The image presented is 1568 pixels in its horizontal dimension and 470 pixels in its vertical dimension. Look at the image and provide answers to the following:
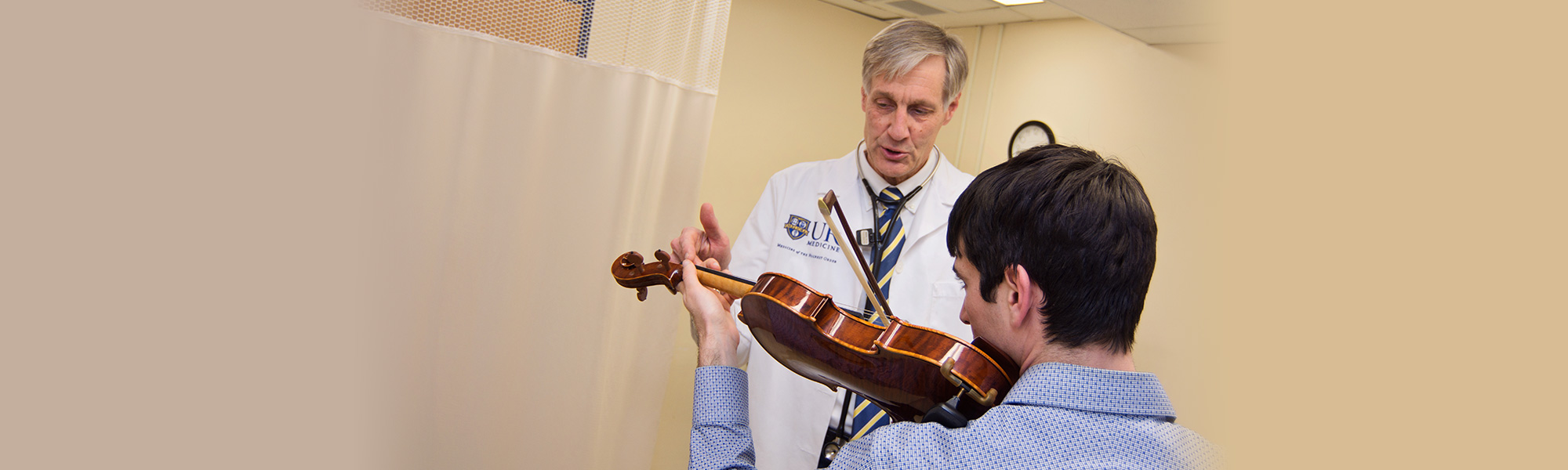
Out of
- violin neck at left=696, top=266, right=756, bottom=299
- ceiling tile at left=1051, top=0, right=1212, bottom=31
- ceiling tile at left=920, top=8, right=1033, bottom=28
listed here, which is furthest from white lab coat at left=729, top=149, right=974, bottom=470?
ceiling tile at left=920, top=8, right=1033, bottom=28

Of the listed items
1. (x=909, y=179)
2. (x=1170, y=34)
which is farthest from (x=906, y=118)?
(x=1170, y=34)

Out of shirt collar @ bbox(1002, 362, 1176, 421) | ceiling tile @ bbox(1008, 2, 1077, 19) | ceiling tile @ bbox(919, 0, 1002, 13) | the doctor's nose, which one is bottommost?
shirt collar @ bbox(1002, 362, 1176, 421)

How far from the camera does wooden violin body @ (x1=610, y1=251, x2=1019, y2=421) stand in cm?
94

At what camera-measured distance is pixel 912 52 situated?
5.24ft

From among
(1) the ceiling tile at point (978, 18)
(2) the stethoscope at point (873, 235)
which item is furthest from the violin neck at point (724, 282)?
(1) the ceiling tile at point (978, 18)

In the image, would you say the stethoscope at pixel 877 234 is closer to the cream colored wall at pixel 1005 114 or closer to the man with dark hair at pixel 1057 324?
the man with dark hair at pixel 1057 324

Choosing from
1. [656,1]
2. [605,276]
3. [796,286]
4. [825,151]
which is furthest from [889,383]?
[825,151]

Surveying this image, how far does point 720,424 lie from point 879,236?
0.75 meters

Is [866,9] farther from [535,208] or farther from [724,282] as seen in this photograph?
[724,282]

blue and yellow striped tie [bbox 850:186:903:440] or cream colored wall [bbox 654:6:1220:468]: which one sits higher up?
cream colored wall [bbox 654:6:1220:468]

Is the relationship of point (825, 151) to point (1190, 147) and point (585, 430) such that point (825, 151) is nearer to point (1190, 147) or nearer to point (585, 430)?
point (1190, 147)

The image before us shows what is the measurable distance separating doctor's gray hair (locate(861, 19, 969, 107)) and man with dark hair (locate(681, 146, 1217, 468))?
0.74 meters

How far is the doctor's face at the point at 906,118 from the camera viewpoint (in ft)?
5.26

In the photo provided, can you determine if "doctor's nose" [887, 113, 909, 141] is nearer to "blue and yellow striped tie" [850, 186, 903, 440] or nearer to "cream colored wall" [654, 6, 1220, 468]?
"blue and yellow striped tie" [850, 186, 903, 440]
